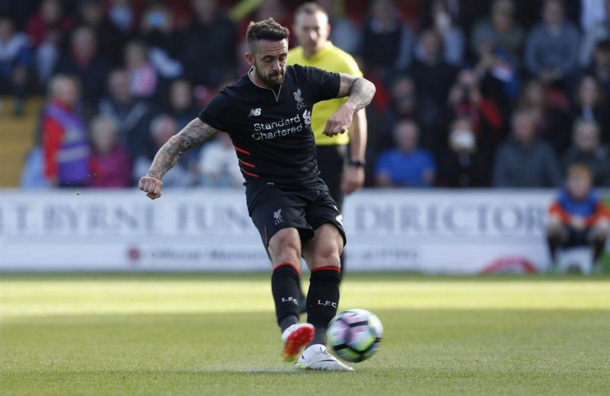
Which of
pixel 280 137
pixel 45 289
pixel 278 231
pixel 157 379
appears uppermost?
pixel 280 137

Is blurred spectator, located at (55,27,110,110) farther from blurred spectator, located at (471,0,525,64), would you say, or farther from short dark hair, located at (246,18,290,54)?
short dark hair, located at (246,18,290,54)

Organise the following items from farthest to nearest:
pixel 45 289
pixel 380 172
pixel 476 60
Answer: pixel 476 60
pixel 380 172
pixel 45 289

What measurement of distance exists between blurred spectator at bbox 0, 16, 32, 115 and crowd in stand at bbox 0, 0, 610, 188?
0.03m

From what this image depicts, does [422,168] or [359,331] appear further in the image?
[422,168]

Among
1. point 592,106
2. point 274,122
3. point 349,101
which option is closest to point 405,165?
point 592,106

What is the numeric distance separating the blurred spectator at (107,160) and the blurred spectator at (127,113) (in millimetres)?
190

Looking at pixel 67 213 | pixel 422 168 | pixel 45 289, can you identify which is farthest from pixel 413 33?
pixel 45 289

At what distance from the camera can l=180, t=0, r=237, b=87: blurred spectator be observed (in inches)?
844

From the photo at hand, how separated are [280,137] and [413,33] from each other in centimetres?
1409

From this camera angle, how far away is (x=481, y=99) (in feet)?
66.4

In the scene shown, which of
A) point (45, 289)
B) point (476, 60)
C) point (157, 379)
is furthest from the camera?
point (476, 60)

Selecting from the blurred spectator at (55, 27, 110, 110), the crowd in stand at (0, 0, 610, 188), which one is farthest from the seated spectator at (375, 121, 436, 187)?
the blurred spectator at (55, 27, 110, 110)

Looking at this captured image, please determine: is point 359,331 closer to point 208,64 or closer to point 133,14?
point 208,64

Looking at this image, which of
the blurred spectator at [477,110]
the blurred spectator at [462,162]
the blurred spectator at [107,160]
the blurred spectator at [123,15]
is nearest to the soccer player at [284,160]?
the blurred spectator at [462,162]
